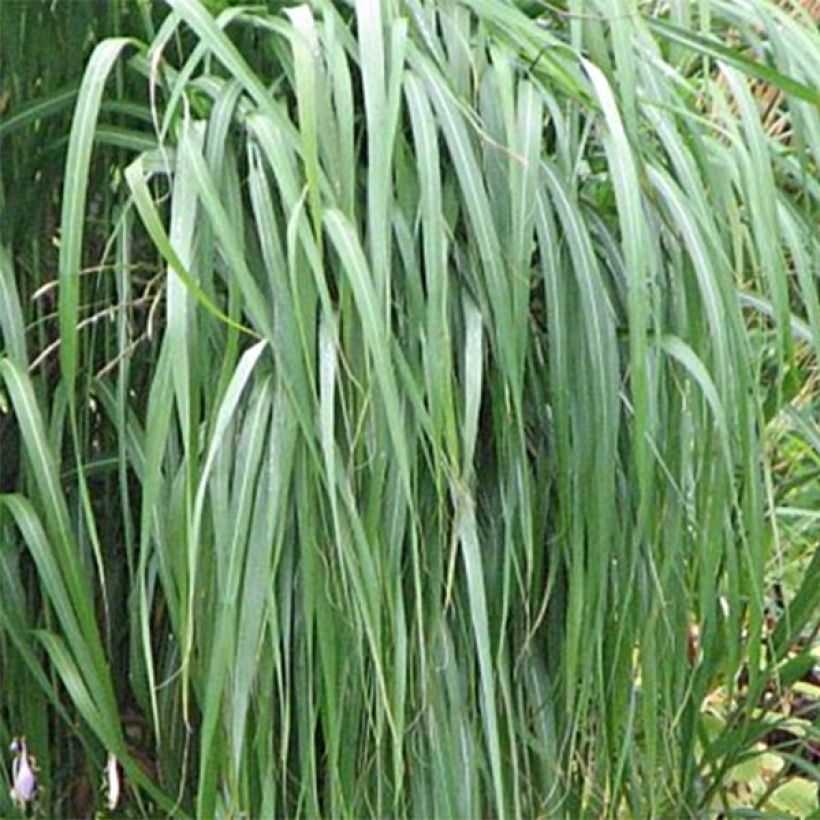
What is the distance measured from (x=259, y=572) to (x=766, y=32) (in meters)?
0.60

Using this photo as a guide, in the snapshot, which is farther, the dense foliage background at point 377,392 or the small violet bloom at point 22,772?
the small violet bloom at point 22,772

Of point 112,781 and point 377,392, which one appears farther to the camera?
point 112,781

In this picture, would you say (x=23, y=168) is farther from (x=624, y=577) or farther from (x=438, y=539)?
(x=624, y=577)

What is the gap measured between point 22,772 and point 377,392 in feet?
1.33

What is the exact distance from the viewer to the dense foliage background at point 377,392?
1194mm

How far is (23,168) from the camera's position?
1.37m

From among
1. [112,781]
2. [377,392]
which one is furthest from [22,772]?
[377,392]

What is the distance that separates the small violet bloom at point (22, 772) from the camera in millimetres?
1360

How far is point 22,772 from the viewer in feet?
4.46

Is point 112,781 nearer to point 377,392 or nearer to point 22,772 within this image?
point 22,772

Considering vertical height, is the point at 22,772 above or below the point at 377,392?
below

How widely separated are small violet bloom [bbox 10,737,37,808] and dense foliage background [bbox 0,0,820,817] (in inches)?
0.7

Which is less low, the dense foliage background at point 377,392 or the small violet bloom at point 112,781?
the dense foliage background at point 377,392

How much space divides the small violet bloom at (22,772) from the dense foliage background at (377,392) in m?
0.02
